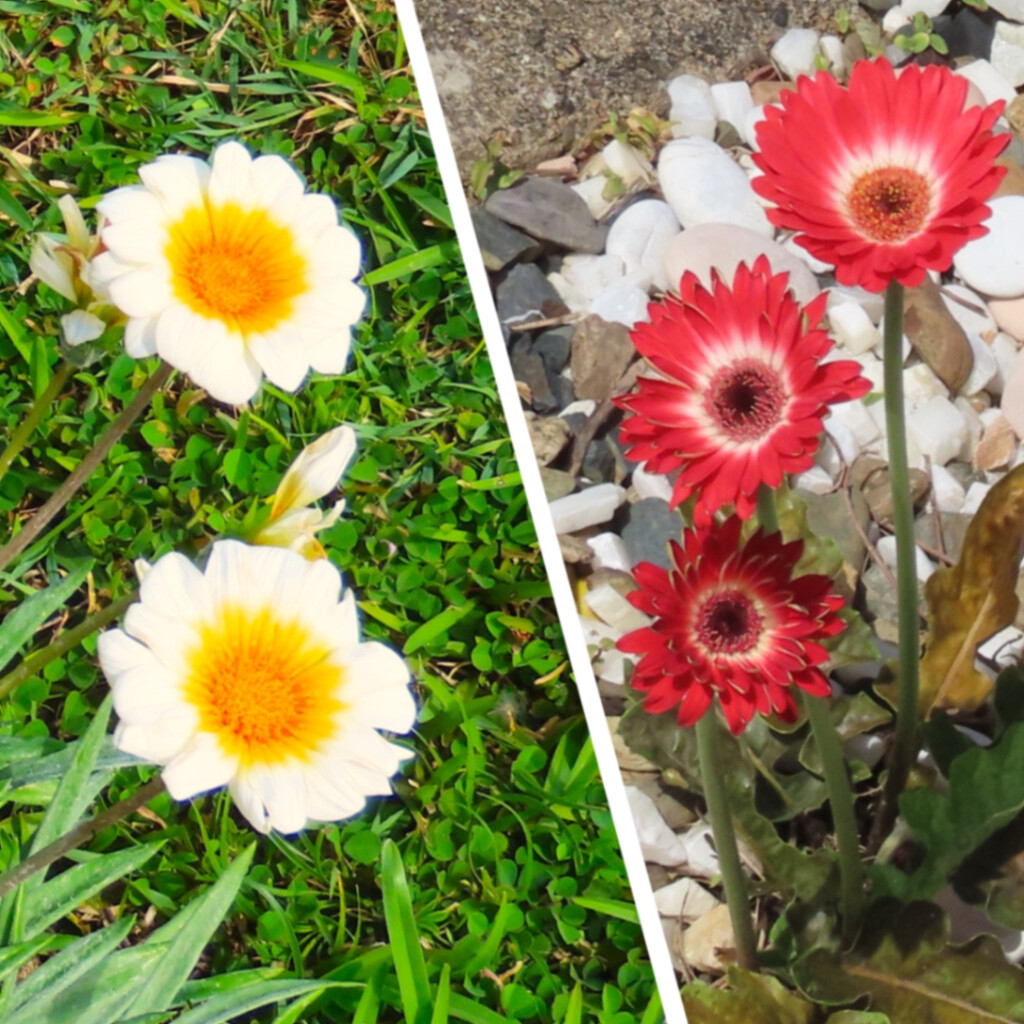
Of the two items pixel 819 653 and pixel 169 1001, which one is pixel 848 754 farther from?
pixel 169 1001

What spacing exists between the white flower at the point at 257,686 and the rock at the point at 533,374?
0.56 feet

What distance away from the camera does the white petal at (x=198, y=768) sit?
41cm

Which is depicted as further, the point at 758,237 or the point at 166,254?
the point at 758,237

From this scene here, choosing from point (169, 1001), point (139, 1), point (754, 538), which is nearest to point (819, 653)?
point (754, 538)

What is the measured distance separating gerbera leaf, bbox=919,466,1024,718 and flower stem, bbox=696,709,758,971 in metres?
0.10

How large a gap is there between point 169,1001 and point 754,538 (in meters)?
0.30

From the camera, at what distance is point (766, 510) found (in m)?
0.47

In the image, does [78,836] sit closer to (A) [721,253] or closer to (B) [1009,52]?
(A) [721,253]

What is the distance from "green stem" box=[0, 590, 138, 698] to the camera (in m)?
0.44

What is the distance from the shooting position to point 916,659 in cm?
51

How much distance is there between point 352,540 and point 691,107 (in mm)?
281

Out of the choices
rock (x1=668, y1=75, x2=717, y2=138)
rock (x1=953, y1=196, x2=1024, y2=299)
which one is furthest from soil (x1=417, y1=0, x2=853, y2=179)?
rock (x1=953, y1=196, x2=1024, y2=299)

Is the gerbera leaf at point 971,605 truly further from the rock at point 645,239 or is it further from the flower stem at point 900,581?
the rock at point 645,239

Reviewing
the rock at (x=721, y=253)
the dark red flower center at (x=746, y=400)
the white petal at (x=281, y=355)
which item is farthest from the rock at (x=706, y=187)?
the white petal at (x=281, y=355)
